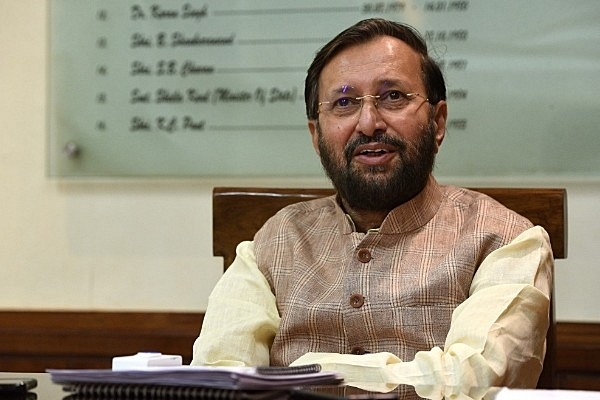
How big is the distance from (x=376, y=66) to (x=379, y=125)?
0.43 feet

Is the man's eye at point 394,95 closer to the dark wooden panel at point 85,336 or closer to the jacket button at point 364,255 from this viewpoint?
the jacket button at point 364,255

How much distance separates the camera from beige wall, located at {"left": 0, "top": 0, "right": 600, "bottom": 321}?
2.98 metres

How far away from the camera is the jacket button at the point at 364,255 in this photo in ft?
6.95

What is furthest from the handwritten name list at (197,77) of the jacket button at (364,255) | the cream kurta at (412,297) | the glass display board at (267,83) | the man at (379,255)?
the jacket button at (364,255)

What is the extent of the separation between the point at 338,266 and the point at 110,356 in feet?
3.68

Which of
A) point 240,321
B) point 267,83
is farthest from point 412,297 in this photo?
point 267,83

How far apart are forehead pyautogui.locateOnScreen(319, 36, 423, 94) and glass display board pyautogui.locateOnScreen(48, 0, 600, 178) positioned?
0.58 metres

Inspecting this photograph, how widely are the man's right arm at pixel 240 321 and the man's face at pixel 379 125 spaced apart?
11.1 inches

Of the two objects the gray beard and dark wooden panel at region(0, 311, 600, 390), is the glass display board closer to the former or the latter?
dark wooden panel at region(0, 311, 600, 390)

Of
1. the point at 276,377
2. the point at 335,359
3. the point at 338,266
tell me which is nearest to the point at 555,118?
the point at 338,266

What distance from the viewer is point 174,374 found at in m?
1.24

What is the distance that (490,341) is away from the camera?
1.80 meters

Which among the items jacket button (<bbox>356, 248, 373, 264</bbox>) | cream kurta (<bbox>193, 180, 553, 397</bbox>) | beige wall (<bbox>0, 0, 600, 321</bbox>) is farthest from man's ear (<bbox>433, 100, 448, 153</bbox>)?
beige wall (<bbox>0, 0, 600, 321</bbox>)

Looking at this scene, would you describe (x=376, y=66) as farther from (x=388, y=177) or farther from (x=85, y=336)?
(x=85, y=336)
